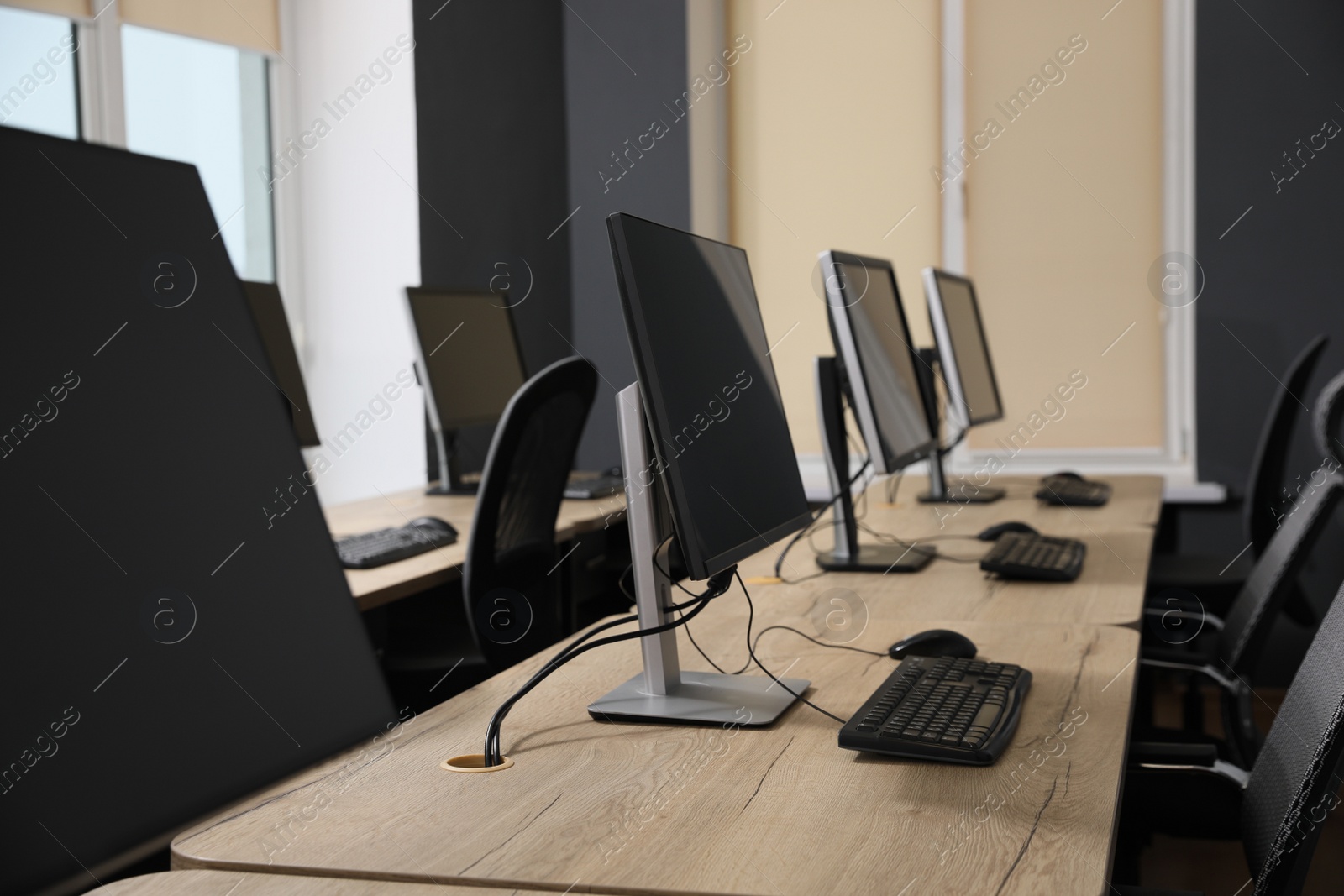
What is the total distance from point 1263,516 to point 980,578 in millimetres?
1521

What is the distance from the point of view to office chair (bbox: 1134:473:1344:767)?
5.79 ft

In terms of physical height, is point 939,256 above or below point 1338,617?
above

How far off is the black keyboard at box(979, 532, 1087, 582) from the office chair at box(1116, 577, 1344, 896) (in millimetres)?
515

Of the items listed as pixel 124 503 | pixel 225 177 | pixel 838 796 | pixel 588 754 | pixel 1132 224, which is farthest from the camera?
pixel 1132 224

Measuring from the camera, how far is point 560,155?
14.9 feet

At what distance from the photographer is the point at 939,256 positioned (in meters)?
4.43

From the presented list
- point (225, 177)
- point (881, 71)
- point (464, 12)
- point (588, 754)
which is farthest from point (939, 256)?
point (588, 754)

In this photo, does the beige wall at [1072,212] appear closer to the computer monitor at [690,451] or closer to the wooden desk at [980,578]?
the wooden desk at [980,578]

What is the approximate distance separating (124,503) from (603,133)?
407cm

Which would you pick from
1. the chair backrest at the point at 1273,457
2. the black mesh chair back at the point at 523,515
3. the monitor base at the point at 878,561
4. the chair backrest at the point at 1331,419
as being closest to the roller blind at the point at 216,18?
the black mesh chair back at the point at 523,515

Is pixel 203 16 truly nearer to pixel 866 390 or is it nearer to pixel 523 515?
pixel 523 515

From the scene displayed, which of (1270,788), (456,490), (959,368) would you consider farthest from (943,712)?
(456,490)

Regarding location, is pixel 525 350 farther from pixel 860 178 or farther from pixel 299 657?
pixel 299 657

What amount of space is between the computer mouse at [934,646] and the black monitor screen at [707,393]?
212 mm
